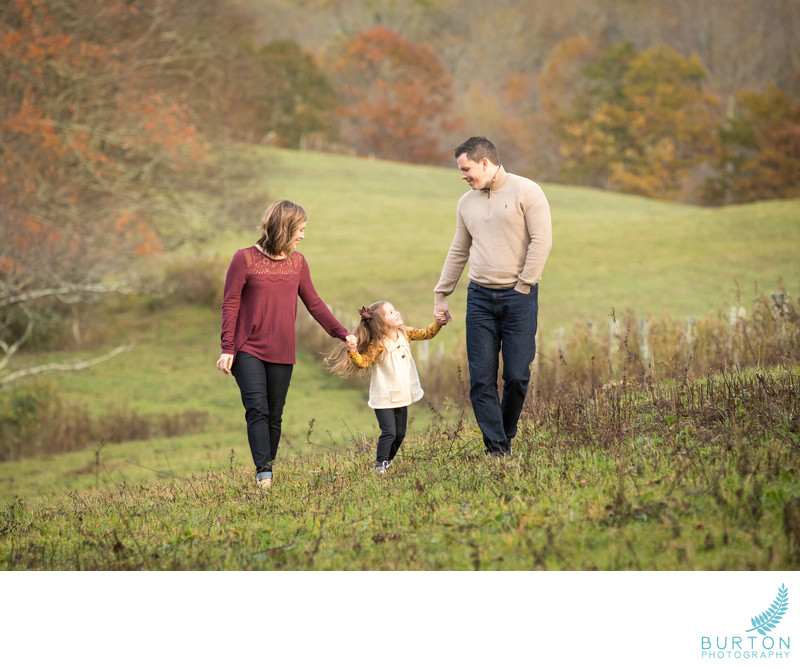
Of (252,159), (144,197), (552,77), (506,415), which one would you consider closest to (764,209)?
(252,159)

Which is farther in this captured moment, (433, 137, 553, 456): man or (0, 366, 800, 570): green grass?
(433, 137, 553, 456): man

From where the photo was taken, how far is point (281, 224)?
22.2 feet

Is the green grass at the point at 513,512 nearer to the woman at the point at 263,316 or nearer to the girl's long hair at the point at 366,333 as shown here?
the woman at the point at 263,316

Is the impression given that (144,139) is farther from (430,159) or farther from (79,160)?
(430,159)

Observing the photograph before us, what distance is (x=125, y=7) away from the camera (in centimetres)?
2436

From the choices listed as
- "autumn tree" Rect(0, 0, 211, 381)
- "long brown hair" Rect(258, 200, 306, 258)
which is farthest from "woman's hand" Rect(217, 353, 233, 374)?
"autumn tree" Rect(0, 0, 211, 381)

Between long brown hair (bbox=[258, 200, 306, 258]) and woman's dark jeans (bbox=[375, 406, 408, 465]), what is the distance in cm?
145

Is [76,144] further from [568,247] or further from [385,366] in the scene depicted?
[568,247]

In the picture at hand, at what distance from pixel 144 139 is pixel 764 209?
26358mm

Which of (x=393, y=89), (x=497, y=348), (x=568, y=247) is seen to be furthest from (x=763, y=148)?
(x=497, y=348)
